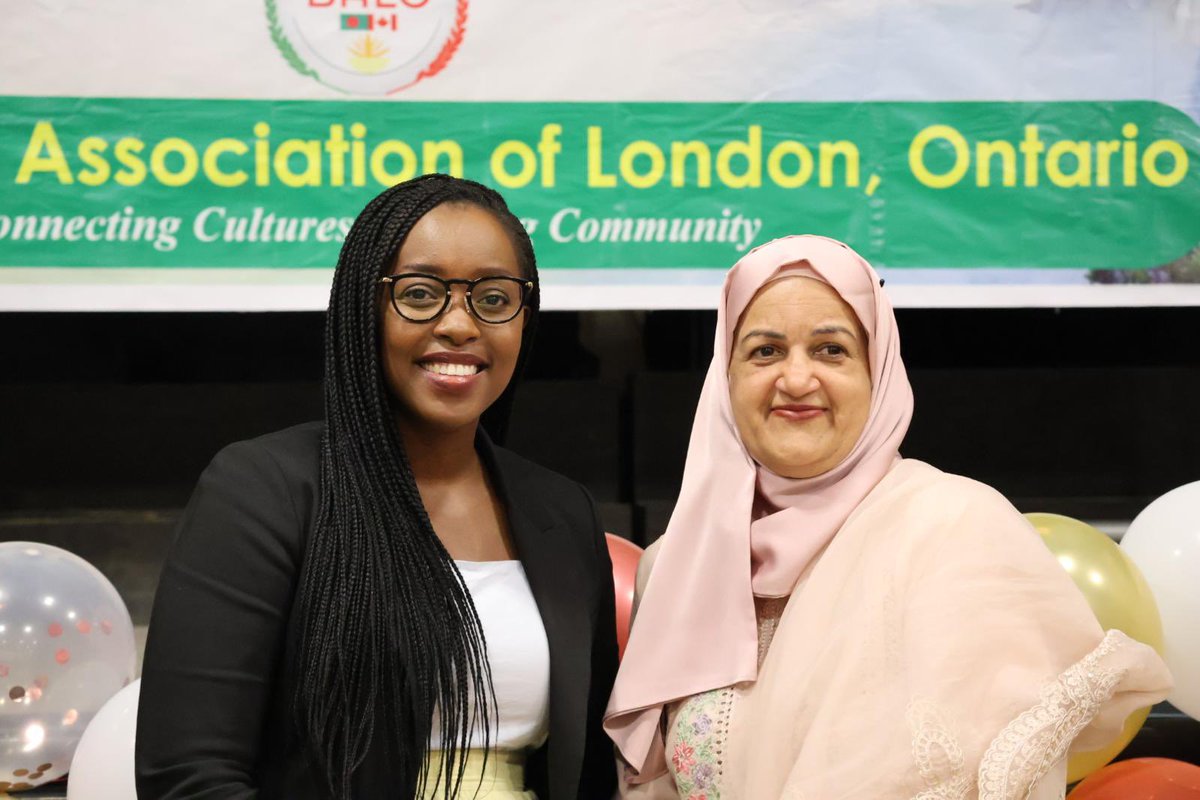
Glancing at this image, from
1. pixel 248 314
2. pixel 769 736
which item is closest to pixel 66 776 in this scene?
pixel 248 314

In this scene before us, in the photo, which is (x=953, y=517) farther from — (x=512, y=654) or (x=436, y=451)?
(x=436, y=451)

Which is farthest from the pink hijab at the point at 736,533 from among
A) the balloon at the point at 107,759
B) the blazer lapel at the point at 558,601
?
the balloon at the point at 107,759

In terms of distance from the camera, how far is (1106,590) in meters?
2.52

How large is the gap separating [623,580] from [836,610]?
0.98 meters

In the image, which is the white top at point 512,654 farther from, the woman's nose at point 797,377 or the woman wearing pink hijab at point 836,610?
the woman's nose at point 797,377

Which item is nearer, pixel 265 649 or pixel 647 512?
pixel 265 649

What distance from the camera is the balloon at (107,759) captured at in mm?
2328

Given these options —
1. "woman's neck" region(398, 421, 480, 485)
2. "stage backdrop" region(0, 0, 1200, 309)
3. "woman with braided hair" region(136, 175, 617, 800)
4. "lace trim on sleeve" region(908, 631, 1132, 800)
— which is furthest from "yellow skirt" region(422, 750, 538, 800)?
"stage backdrop" region(0, 0, 1200, 309)

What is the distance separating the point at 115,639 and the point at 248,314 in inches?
49.3

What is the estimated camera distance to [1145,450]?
3.82 metres

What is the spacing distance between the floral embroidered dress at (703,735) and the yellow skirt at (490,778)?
212 mm

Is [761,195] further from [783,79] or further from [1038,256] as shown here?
[1038,256]

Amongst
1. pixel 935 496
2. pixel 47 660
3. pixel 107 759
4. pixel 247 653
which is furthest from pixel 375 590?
pixel 47 660

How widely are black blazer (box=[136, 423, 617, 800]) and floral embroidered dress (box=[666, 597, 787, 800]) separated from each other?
13cm
